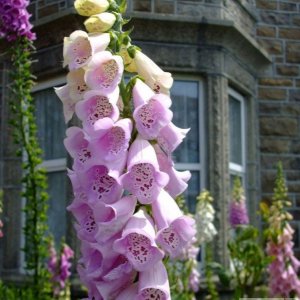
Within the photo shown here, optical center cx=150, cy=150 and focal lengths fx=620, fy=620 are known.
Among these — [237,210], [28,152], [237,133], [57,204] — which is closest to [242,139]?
[237,133]

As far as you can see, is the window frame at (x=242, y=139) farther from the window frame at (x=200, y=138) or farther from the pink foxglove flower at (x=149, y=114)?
the pink foxglove flower at (x=149, y=114)

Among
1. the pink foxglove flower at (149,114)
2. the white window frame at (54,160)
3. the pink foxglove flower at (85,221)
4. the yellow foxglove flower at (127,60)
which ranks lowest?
the pink foxglove flower at (85,221)

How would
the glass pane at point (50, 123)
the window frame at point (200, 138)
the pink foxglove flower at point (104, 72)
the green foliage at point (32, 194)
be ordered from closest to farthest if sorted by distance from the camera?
the pink foxglove flower at point (104, 72) < the green foliage at point (32, 194) < the window frame at point (200, 138) < the glass pane at point (50, 123)

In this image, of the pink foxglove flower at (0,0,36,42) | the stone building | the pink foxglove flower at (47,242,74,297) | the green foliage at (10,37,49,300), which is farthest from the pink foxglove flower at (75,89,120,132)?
the stone building

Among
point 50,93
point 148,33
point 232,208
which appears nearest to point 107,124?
point 232,208

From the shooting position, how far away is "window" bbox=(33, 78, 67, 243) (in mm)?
6168

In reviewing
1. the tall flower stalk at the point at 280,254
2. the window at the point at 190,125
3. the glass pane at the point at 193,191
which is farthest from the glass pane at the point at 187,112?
the tall flower stalk at the point at 280,254

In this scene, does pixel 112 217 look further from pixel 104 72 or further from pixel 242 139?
pixel 242 139

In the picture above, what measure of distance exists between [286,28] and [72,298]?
4.03 metres

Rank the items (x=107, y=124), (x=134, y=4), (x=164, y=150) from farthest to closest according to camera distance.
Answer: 1. (x=134, y=4)
2. (x=164, y=150)
3. (x=107, y=124)

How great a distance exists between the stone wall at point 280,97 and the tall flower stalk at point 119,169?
5848mm

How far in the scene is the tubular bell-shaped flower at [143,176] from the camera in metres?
1.27

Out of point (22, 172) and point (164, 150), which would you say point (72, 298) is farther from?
point (164, 150)

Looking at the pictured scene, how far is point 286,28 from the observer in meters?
7.36
